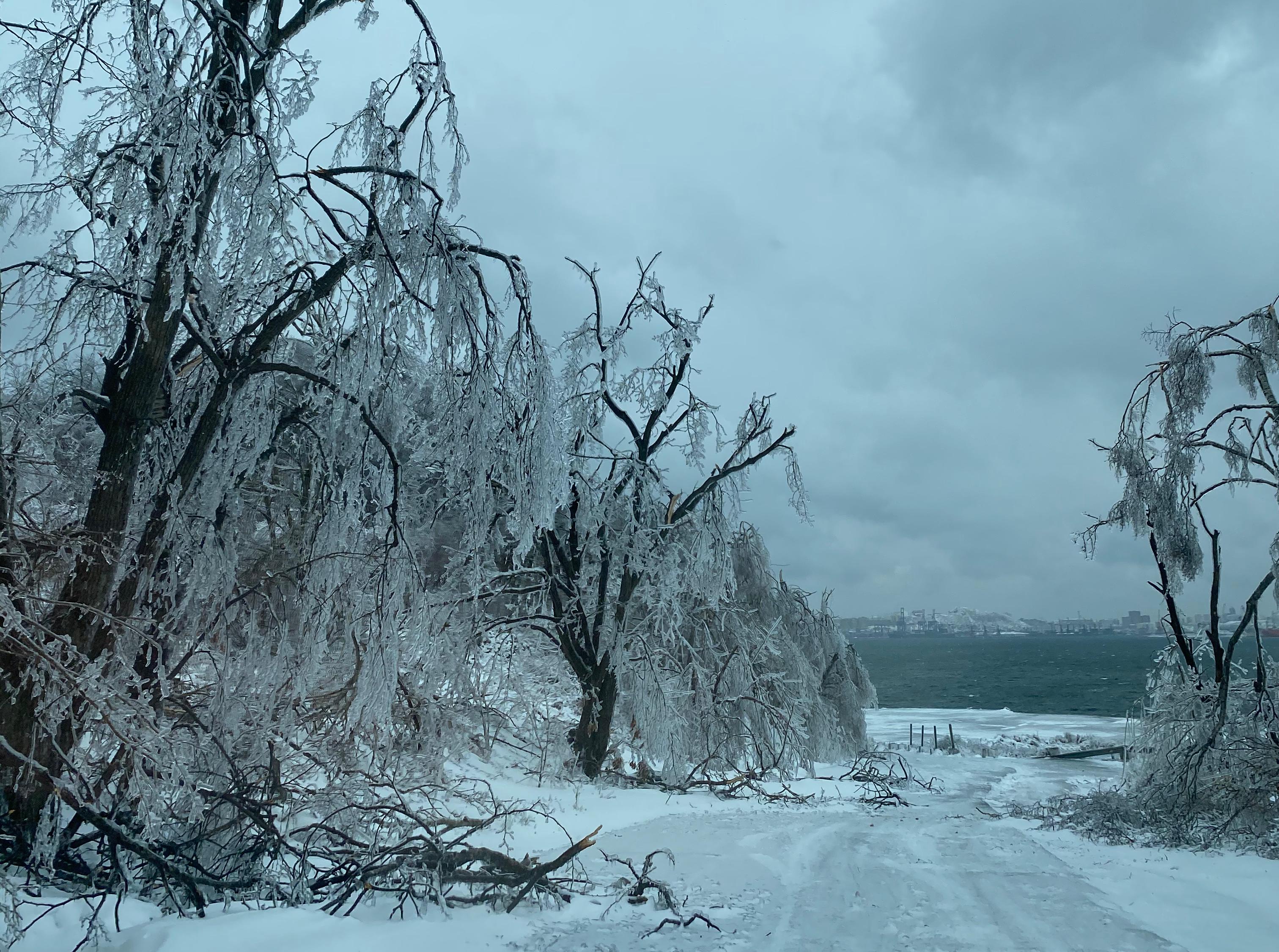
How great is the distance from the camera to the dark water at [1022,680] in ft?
178

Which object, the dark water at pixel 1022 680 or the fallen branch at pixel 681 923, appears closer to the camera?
the fallen branch at pixel 681 923

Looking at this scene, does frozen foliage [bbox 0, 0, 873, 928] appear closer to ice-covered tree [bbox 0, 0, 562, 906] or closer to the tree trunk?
ice-covered tree [bbox 0, 0, 562, 906]

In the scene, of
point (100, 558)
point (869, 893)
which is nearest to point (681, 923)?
point (869, 893)

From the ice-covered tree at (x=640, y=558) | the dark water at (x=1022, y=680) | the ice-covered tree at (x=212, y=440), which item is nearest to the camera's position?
the ice-covered tree at (x=212, y=440)

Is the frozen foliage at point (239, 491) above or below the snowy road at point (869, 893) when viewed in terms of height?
above

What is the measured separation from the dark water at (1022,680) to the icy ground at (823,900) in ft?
11.5

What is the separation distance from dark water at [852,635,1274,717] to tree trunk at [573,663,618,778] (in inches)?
251

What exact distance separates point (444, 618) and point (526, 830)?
2.17 metres

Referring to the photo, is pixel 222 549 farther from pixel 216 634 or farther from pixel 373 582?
pixel 373 582

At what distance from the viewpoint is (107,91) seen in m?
4.25

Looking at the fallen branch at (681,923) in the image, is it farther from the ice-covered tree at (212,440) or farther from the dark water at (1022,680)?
the dark water at (1022,680)

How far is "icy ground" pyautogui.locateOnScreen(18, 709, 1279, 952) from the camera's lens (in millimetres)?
4211

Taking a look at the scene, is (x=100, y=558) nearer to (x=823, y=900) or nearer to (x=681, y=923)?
(x=681, y=923)

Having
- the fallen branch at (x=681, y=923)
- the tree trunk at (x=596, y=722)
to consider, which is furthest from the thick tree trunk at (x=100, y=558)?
the tree trunk at (x=596, y=722)
